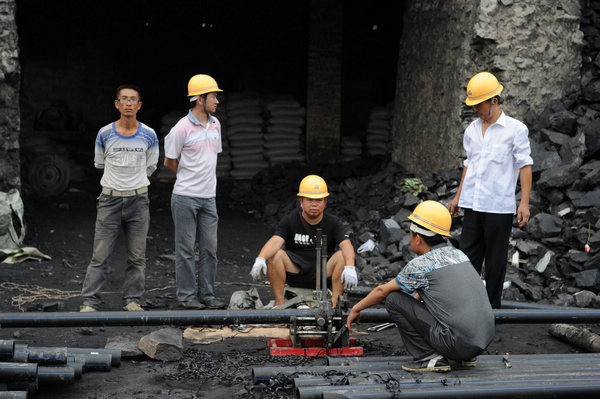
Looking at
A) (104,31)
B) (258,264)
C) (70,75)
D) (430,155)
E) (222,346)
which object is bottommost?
(222,346)

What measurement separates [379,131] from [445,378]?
9.10m

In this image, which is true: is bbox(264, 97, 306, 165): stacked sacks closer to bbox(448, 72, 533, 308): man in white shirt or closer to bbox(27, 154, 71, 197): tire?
bbox(27, 154, 71, 197): tire

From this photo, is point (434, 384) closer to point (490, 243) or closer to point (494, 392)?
point (494, 392)

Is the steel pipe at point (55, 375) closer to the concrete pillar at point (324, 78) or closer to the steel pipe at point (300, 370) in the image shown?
the steel pipe at point (300, 370)

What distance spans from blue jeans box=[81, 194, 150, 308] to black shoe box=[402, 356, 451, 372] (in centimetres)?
281

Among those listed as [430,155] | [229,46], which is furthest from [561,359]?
[229,46]

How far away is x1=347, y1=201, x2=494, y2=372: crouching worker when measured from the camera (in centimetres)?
455

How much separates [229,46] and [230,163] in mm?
2524

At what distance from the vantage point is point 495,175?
6.01 meters

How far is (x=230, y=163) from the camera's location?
13.0 metres

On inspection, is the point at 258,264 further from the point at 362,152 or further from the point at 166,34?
the point at 166,34

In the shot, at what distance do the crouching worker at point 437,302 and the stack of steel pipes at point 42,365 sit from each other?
1904 mm

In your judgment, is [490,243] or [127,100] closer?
[490,243]

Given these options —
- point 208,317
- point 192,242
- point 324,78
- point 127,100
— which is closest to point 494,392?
point 208,317
